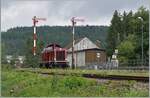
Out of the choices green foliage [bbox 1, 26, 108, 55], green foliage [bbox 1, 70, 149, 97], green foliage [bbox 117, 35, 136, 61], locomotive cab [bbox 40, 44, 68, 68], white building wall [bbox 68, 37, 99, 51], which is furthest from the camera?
white building wall [bbox 68, 37, 99, 51]

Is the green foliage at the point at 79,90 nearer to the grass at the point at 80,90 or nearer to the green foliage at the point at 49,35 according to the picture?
the grass at the point at 80,90

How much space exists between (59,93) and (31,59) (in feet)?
153

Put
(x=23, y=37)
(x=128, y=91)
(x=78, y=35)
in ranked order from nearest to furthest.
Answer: (x=128, y=91), (x=23, y=37), (x=78, y=35)

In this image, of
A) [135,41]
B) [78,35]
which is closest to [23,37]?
[78,35]

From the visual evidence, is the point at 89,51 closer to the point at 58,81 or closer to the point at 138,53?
the point at 138,53

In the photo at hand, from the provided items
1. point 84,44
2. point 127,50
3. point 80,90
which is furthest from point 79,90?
point 84,44

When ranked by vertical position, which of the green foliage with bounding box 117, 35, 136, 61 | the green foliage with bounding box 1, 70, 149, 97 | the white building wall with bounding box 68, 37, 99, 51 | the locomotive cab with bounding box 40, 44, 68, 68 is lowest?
the green foliage with bounding box 1, 70, 149, 97

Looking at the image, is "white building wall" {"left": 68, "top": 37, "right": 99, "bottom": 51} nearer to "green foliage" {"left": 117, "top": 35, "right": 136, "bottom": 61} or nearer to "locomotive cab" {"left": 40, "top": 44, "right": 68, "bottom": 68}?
"green foliage" {"left": 117, "top": 35, "right": 136, "bottom": 61}

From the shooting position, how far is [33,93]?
13906mm

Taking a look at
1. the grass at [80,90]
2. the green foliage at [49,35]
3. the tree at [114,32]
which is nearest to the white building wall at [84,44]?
the green foliage at [49,35]

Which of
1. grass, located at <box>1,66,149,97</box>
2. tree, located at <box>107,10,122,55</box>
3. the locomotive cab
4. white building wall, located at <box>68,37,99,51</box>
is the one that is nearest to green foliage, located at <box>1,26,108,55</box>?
white building wall, located at <box>68,37,99,51</box>

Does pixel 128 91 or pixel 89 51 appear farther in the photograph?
pixel 89 51

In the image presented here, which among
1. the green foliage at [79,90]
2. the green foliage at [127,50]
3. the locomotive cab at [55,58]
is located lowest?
the green foliage at [79,90]

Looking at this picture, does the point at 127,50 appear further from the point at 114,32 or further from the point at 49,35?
the point at 49,35
